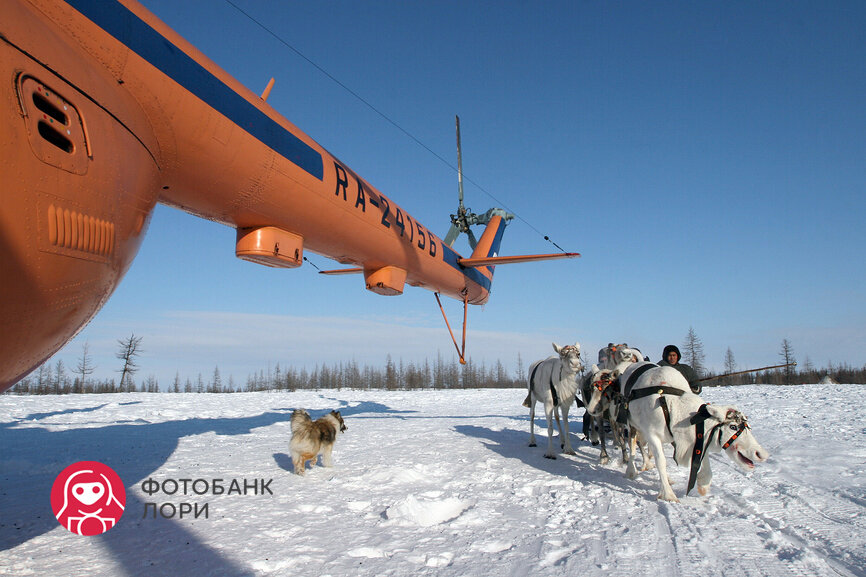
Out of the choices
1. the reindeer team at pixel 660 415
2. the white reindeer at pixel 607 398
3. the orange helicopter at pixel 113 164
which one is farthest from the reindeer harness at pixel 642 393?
the orange helicopter at pixel 113 164

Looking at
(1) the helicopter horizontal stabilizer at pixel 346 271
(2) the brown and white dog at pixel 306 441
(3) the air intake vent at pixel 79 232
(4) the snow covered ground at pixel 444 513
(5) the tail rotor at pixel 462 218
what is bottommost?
(4) the snow covered ground at pixel 444 513

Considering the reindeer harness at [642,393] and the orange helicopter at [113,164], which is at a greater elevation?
the orange helicopter at [113,164]

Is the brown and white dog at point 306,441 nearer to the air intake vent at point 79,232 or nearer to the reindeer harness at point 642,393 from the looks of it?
the air intake vent at point 79,232

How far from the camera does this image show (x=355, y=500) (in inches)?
212

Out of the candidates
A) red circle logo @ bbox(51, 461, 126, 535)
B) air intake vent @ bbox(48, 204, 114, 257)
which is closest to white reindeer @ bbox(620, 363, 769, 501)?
air intake vent @ bbox(48, 204, 114, 257)

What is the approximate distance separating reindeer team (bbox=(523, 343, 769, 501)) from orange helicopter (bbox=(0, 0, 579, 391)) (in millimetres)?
4944

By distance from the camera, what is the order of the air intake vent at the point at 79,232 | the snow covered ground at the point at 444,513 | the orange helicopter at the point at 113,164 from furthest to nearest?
the snow covered ground at the point at 444,513
the air intake vent at the point at 79,232
the orange helicopter at the point at 113,164

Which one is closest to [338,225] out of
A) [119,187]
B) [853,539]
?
[119,187]

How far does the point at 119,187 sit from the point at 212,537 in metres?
3.27

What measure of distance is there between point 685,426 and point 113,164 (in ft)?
21.2

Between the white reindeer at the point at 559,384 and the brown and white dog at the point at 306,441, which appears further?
the white reindeer at the point at 559,384

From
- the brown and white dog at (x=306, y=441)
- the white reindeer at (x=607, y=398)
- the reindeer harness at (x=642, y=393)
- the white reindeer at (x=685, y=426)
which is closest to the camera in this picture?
the white reindeer at (x=685, y=426)

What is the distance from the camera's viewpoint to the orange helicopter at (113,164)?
2762 millimetres

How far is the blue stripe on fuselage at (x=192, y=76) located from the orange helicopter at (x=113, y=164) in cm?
2
